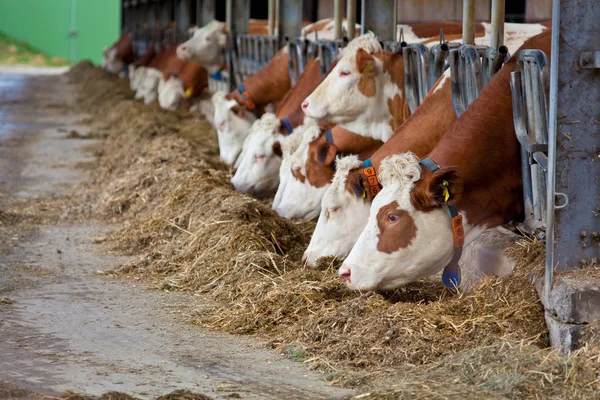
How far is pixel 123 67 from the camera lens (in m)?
25.5

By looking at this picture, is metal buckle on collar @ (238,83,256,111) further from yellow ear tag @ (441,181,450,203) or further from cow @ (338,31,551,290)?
yellow ear tag @ (441,181,450,203)

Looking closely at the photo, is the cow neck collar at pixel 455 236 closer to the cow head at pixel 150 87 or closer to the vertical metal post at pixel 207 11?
A: the vertical metal post at pixel 207 11

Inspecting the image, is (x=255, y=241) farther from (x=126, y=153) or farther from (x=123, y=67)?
(x=123, y=67)

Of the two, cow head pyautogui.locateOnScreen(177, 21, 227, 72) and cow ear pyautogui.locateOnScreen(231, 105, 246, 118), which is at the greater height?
cow head pyautogui.locateOnScreen(177, 21, 227, 72)

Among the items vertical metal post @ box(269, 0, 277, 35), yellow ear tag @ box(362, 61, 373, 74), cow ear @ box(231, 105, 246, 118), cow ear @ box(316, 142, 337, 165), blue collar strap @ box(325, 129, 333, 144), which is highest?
vertical metal post @ box(269, 0, 277, 35)

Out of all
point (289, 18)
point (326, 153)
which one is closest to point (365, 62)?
point (326, 153)

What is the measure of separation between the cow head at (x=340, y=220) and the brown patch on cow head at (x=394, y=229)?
990 mm

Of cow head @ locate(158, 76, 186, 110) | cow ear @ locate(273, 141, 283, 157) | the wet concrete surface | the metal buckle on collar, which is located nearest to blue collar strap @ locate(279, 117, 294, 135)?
cow ear @ locate(273, 141, 283, 157)

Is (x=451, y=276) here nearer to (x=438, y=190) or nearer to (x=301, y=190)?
(x=438, y=190)

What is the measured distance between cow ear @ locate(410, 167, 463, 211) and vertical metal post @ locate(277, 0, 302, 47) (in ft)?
23.7

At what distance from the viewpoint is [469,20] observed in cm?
658

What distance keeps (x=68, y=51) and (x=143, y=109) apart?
26.7 meters

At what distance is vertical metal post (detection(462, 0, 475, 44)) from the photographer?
6.54 meters

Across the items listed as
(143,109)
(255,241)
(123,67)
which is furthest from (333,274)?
(123,67)
